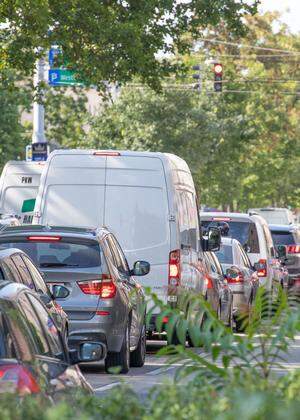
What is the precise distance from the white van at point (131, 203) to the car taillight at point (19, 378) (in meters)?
12.4

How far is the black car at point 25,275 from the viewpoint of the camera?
1240 cm

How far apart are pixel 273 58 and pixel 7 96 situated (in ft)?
94.4

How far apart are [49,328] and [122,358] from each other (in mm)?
7036

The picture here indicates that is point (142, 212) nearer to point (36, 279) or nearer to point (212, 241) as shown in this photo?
point (212, 241)

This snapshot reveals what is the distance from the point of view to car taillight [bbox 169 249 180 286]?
19.2 meters

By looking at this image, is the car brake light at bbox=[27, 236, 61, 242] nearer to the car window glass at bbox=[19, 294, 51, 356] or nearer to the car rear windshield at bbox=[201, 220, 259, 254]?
the car window glass at bbox=[19, 294, 51, 356]

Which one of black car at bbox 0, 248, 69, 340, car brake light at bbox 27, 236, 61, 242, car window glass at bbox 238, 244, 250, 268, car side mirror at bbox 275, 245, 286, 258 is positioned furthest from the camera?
car side mirror at bbox 275, 245, 286, 258

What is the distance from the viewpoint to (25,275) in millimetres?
12977

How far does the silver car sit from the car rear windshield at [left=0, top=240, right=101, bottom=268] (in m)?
9.64

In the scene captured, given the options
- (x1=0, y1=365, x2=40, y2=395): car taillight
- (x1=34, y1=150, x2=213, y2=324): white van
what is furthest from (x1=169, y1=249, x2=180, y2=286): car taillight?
(x1=0, y1=365, x2=40, y2=395): car taillight

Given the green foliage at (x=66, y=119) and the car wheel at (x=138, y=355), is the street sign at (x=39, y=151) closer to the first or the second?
the car wheel at (x=138, y=355)

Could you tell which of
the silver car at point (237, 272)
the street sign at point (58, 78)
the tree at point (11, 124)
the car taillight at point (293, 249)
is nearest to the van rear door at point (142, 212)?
the silver car at point (237, 272)

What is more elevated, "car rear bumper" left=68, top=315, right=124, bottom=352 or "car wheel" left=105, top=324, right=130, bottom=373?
"car rear bumper" left=68, top=315, right=124, bottom=352

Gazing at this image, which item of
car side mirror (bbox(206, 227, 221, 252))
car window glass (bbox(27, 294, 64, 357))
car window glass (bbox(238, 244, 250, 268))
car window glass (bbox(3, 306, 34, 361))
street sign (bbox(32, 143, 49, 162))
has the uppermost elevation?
car window glass (bbox(3, 306, 34, 361))
